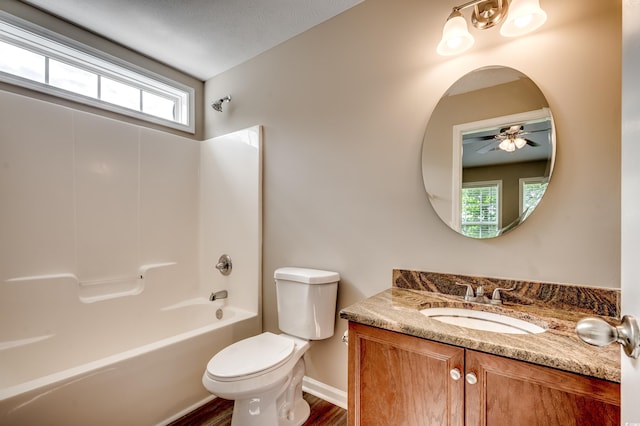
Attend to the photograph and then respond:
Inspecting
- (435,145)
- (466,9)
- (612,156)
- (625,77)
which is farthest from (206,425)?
(466,9)

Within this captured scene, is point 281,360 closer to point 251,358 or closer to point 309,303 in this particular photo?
point 251,358

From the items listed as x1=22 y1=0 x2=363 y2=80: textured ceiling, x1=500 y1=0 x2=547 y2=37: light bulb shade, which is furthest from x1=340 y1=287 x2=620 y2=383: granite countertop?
x1=22 y1=0 x2=363 y2=80: textured ceiling

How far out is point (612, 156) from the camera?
114cm

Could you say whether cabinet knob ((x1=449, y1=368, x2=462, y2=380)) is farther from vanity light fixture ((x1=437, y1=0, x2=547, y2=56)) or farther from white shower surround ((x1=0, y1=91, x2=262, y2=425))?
white shower surround ((x1=0, y1=91, x2=262, y2=425))

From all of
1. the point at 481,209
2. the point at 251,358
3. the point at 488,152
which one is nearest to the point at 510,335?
the point at 481,209

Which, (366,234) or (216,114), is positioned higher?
(216,114)

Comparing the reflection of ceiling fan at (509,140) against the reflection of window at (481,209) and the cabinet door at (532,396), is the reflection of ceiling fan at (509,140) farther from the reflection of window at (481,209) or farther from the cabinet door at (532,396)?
the cabinet door at (532,396)

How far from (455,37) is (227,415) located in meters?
2.39

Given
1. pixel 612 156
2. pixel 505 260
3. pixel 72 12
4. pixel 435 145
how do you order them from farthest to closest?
pixel 72 12
pixel 435 145
pixel 505 260
pixel 612 156

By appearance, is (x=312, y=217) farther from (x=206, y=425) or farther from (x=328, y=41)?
(x=206, y=425)

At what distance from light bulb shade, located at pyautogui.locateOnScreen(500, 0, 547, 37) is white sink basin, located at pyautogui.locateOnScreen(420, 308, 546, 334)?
1207 millimetres

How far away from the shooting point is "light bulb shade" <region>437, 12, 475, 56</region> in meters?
1.34

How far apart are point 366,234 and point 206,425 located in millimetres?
1450

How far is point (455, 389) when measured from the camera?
3.22 ft
